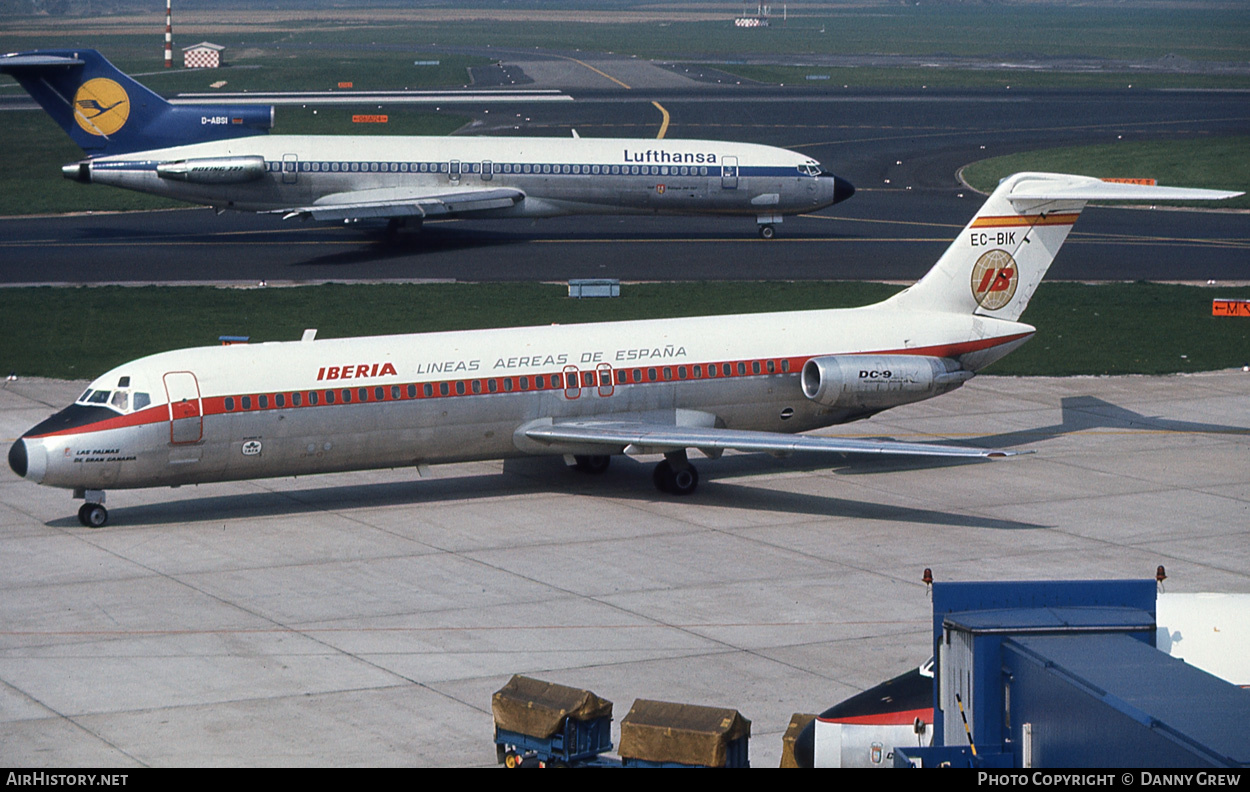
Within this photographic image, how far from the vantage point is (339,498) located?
28.7 m

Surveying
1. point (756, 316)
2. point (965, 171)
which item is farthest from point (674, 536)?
point (965, 171)

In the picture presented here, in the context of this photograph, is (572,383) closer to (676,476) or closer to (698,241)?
(676,476)

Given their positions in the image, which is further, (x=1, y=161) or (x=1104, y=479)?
(x=1, y=161)

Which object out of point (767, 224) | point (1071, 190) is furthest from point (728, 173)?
point (1071, 190)

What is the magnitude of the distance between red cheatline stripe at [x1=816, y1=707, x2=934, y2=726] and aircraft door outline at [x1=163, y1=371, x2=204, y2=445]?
1460 centimetres

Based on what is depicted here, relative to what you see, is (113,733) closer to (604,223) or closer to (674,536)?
(674,536)

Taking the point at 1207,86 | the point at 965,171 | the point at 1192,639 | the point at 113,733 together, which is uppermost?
the point at 1207,86

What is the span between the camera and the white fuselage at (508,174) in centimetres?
5412

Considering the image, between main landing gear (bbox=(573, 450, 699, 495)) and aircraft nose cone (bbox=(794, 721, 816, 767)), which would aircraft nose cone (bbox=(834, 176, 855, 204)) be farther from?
aircraft nose cone (bbox=(794, 721, 816, 767))

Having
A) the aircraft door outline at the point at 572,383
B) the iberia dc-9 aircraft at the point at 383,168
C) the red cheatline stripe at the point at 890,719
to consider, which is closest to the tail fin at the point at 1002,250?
the aircraft door outline at the point at 572,383

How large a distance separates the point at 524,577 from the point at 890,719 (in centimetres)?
989

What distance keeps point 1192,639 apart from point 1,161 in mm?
73308

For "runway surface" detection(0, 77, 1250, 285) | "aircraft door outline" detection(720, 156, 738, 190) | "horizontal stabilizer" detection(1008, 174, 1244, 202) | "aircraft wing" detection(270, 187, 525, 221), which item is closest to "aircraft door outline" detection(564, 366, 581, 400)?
"horizontal stabilizer" detection(1008, 174, 1244, 202)

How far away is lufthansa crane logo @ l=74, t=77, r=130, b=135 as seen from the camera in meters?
56.1
